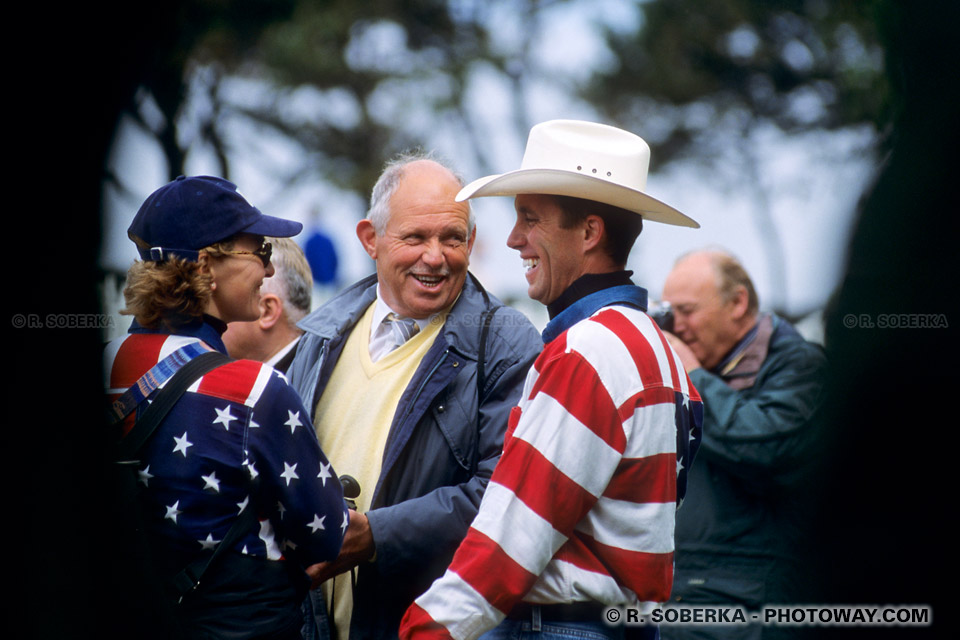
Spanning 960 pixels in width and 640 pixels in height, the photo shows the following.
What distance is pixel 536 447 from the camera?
205 cm

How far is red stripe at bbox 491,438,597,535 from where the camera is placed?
202cm

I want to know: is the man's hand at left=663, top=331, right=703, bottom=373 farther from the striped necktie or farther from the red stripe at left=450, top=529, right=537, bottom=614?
the red stripe at left=450, top=529, right=537, bottom=614

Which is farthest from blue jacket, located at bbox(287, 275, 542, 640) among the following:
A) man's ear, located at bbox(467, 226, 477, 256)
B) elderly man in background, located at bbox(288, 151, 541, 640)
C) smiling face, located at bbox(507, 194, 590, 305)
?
smiling face, located at bbox(507, 194, 590, 305)

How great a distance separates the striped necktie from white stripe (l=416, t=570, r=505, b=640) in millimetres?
1355

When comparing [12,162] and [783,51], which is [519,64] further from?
[12,162]

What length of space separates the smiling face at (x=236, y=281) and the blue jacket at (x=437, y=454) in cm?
69

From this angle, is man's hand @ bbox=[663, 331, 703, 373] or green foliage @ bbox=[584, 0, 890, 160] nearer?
man's hand @ bbox=[663, 331, 703, 373]

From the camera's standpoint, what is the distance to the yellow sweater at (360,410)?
9.73 ft

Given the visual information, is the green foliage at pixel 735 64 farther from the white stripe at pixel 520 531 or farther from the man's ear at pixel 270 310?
the white stripe at pixel 520 531

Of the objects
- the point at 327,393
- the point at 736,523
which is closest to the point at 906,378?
the point at 327,393

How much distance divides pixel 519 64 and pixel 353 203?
171 inches

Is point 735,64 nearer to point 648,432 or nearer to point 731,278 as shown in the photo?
point 731,278

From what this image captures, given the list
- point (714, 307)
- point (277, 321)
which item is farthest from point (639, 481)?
point (277, 321)

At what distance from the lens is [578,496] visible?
6.70ft
